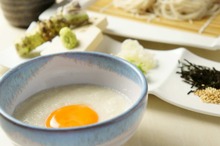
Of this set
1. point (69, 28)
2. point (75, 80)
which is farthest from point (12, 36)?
point (75, 80)

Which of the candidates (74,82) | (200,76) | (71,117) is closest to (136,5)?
(200,76)

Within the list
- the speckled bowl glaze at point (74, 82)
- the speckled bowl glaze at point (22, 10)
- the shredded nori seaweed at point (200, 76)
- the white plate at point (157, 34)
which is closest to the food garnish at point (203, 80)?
the shredded nori seaweed at point (200, 76)

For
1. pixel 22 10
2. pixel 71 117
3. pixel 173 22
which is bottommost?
pixel 173 22

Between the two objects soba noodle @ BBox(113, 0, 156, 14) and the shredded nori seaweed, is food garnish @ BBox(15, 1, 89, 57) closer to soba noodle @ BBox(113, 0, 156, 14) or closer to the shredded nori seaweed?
soba noodle @ BBox(113, 0, 156, 14)

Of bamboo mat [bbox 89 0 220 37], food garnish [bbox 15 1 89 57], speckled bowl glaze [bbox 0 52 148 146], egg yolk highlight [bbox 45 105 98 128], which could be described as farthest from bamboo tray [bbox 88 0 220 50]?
egg yolk highlight [bbox 45 105 98 128]

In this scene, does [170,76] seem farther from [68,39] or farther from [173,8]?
[173,8]

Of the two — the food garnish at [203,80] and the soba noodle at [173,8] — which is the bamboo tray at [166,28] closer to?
the soba noodle at [173,8]
